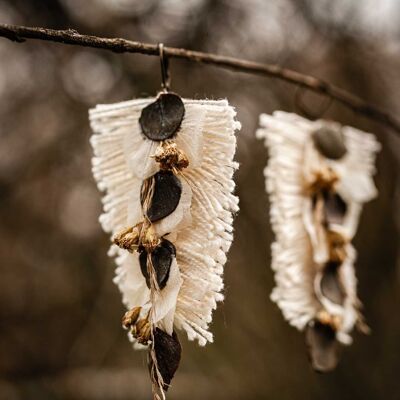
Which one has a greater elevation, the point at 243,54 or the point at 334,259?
the point at 243,54

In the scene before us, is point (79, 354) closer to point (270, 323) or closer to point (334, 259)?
point (270, 323)

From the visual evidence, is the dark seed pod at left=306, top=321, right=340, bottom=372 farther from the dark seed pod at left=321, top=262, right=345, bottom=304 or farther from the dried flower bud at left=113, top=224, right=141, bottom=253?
the dried flower bud at left=113, top=224, right=141, bottom=253

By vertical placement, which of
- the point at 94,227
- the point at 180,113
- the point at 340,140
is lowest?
the point at 180,113

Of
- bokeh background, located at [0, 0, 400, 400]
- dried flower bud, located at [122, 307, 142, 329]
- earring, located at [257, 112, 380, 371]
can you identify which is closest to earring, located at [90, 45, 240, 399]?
dried flower bud, located at [122, 307, 142, 329]

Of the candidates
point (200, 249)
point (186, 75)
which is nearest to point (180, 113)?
point (200, 249)

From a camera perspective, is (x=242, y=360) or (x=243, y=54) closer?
(x=243, y=54)

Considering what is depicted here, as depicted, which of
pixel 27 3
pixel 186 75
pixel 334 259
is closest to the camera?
pixel 334 259
